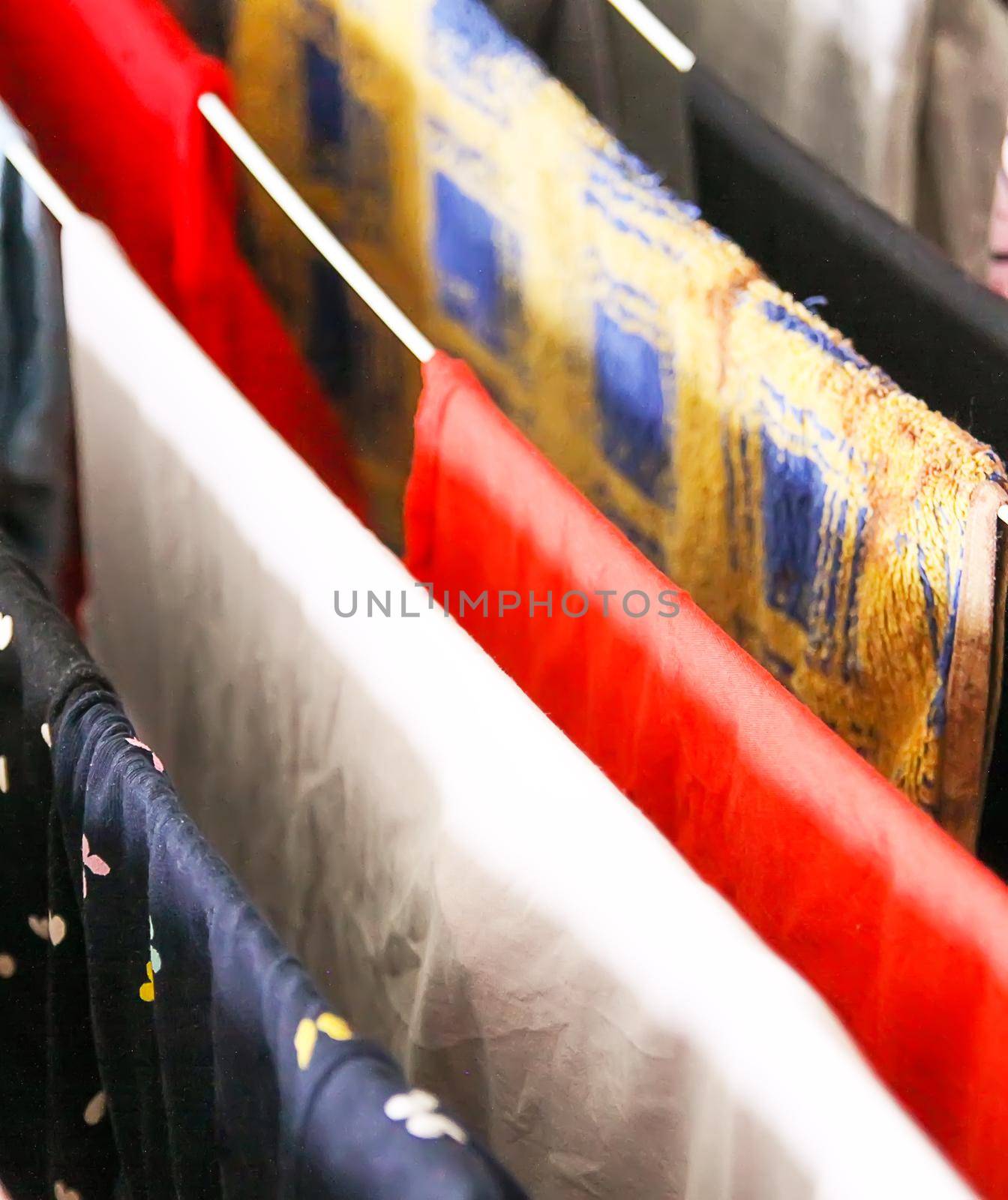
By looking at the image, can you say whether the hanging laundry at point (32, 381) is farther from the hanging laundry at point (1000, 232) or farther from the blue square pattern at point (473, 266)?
the hanging laundry at point (1000, 232)

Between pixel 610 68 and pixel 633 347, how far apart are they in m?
0.29

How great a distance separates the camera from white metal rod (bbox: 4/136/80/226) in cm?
71

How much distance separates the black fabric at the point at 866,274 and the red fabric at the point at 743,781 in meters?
0.18

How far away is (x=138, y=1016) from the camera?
0.53 metres

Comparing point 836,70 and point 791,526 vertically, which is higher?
point 836,70

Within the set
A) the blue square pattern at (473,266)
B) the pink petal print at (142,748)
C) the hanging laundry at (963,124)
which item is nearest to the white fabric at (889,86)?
the hanging laundry at (963,124)

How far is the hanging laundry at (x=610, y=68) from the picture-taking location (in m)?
0.88

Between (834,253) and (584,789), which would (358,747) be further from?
(834,253)

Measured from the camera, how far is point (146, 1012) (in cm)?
52

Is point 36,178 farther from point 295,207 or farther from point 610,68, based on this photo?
point 610,68

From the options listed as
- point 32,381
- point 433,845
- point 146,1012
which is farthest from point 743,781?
point 32,381

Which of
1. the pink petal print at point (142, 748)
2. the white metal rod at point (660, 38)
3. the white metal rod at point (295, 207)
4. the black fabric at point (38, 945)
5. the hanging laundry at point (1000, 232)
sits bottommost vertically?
the black fabric at point (38, 945)

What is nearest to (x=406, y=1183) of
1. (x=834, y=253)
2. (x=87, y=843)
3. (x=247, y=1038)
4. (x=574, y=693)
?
(x=247, y=1038)

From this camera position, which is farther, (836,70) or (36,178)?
(836,70)
